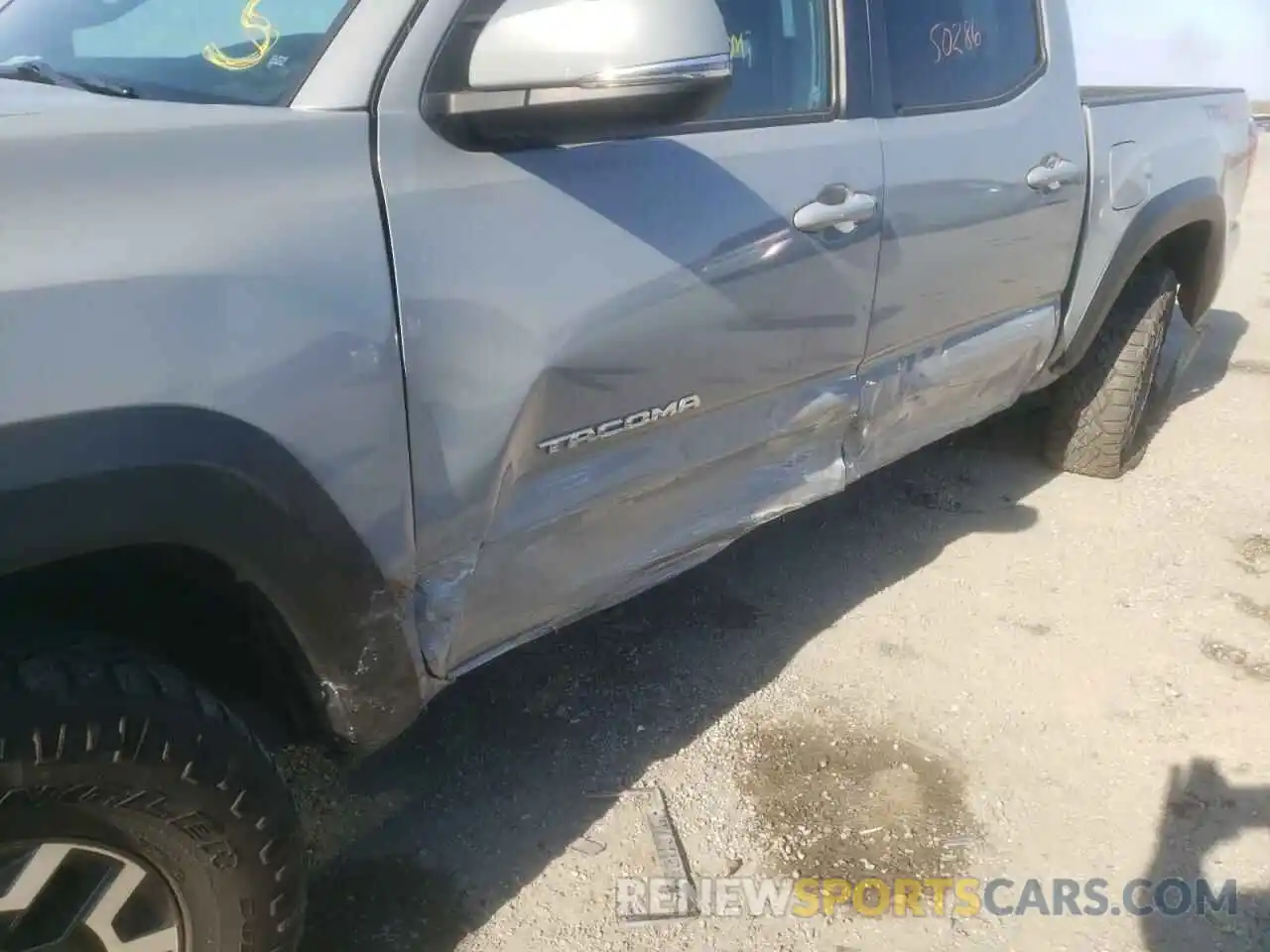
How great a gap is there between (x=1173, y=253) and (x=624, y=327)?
9.59ft

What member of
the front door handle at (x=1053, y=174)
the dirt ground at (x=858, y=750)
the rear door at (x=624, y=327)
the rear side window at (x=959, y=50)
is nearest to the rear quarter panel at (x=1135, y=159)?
the front door handle at (x=1053, y=174)

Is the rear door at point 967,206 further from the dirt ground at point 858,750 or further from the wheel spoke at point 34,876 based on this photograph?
the wheel spoke at point 34,876

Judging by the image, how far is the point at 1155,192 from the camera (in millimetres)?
3447

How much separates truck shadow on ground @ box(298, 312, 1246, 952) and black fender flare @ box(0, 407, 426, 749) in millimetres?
540

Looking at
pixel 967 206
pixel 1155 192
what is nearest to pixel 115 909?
pixel 967 206

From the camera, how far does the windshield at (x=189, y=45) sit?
1.55m

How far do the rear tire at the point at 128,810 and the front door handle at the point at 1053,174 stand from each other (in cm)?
233

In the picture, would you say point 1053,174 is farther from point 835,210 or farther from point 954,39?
point 835,210

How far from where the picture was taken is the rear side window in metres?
2.55

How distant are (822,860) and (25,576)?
1537 millimetres

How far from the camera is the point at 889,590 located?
324 cm

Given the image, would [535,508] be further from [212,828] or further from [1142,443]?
[1142,443]

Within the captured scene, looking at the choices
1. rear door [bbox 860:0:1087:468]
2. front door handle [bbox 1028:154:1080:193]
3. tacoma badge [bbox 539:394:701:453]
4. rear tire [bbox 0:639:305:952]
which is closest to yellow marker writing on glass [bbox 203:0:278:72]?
tacoma badge [bbox 539:394:701:453]

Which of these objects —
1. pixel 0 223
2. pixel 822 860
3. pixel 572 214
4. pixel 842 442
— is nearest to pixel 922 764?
pixel 822 860
